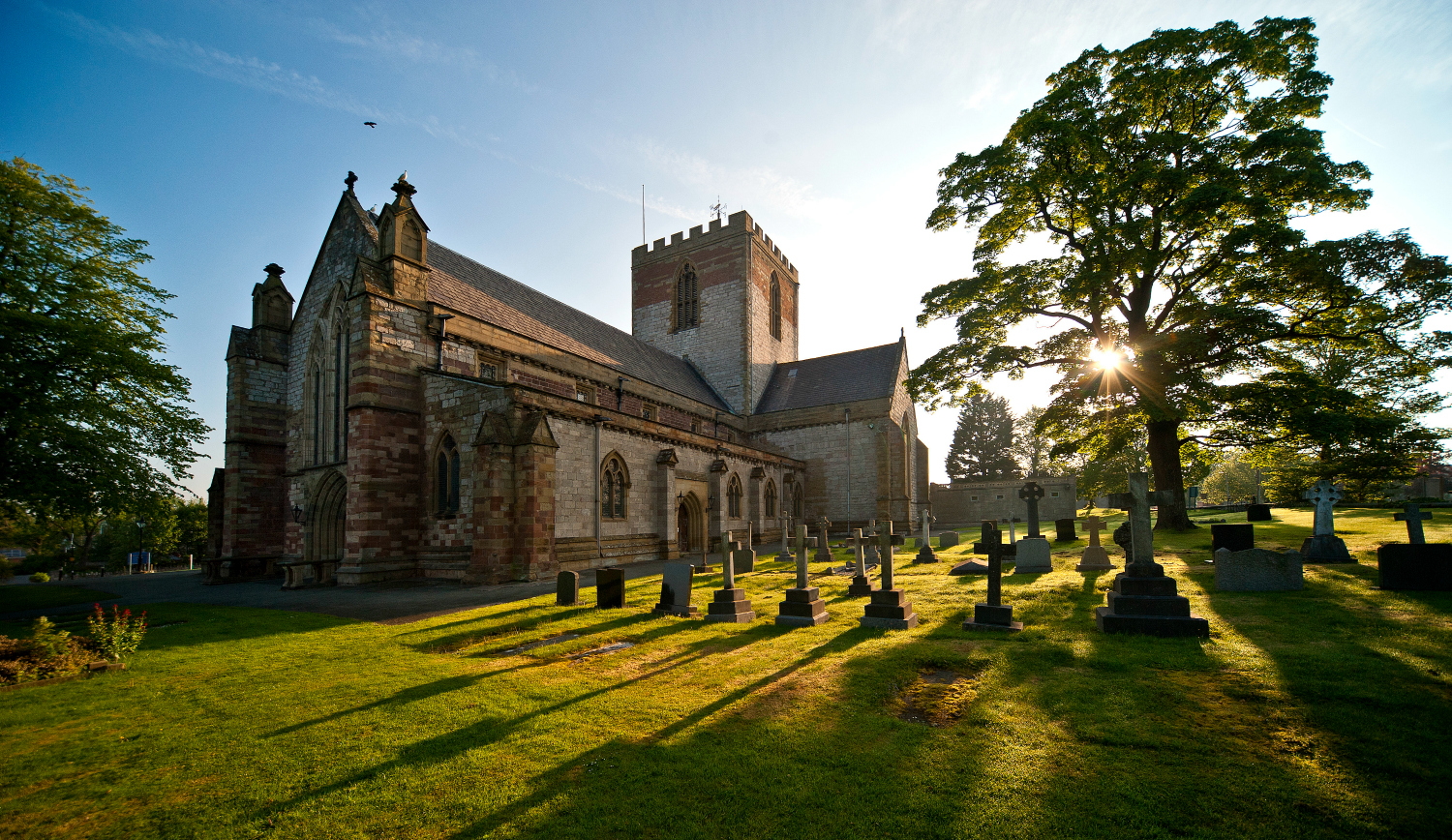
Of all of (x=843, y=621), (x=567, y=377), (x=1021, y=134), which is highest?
(x=1021, y=134)

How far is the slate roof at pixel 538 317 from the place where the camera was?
842 inches

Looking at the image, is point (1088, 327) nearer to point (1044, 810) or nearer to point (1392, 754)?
point (1392, 754)

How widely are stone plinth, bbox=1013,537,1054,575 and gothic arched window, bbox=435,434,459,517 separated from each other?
15.2 m

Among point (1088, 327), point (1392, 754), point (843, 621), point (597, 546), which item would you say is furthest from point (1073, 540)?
point (1392, 754)

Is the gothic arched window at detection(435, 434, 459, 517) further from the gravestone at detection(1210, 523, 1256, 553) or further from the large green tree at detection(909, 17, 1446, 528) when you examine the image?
the gravestone at detection(1210, 523, 1256, 553)

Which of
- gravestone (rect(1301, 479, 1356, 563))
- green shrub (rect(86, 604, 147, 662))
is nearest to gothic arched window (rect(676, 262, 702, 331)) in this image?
gravestone (rect(1301, 479, 1356, 563))

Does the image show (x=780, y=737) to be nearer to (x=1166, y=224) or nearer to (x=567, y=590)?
(x=567, y=590)

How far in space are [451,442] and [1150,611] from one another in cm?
1706

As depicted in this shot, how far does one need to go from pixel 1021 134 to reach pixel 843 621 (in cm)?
1444

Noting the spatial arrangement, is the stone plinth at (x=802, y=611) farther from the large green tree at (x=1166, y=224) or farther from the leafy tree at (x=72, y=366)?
the leafy tree at (x=72, y=366)

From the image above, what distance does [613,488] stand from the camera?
20.7 metres

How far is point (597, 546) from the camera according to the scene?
766 inches

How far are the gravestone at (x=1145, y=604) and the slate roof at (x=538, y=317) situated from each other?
1940 centimetres

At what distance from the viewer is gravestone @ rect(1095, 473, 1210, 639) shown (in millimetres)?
7551
